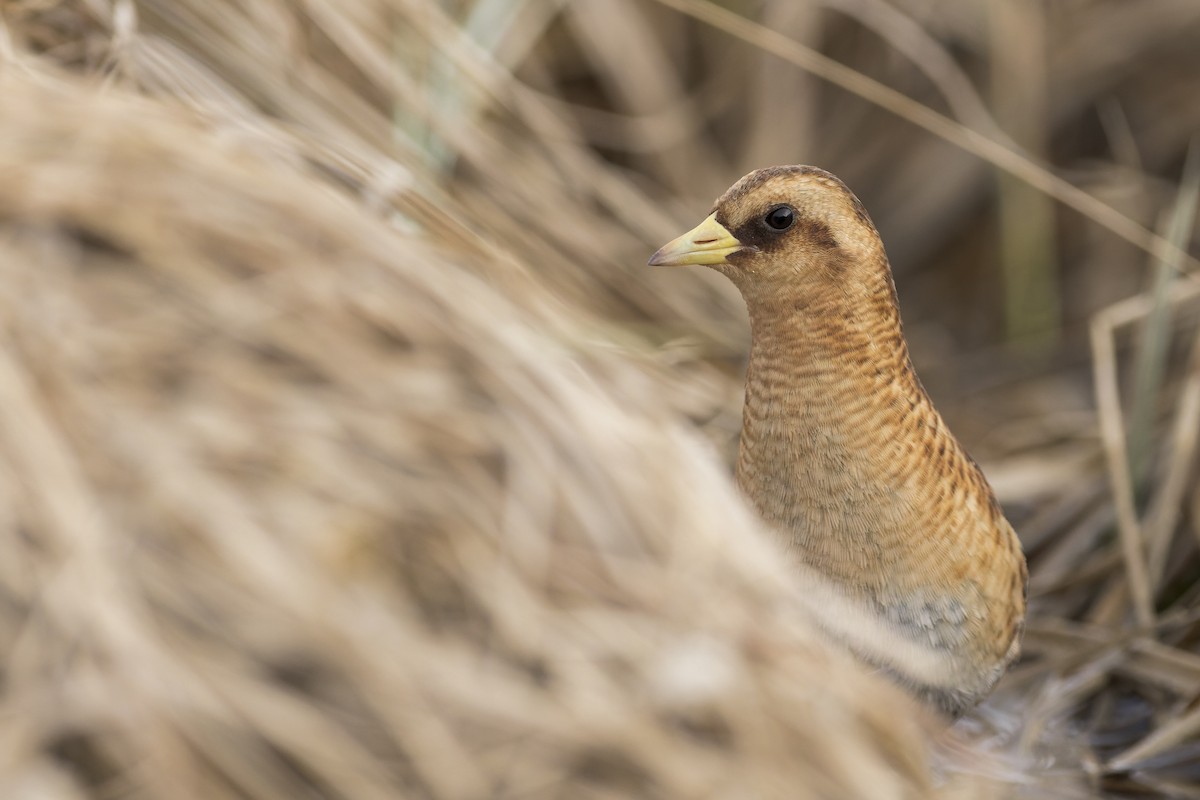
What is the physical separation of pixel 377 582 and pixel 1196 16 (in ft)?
8.91

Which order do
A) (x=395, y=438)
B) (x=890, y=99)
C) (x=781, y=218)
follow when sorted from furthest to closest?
(x=890, y=99) < (x=781, y=218) < (x=395, y=438)

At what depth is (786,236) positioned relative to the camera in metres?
1.88

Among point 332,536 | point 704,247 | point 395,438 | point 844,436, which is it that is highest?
point 704,247

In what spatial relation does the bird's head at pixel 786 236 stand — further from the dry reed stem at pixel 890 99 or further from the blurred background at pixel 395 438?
the dry reed stem at pixel 890 99

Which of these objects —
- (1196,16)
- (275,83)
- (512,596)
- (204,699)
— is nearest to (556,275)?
(275,83)

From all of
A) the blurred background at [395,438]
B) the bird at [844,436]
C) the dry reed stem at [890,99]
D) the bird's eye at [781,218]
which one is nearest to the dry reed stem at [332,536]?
the blurred background at [395,438]

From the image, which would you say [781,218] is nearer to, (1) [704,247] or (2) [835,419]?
(1) [704,247]

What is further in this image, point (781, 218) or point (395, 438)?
point (781, 218)

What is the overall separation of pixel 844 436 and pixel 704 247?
285 millimetres

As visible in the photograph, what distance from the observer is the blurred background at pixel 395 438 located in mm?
1519

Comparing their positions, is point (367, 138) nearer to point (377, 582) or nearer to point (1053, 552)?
point (377, 582)

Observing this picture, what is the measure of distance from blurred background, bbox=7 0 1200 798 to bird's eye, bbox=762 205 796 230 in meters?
0.27

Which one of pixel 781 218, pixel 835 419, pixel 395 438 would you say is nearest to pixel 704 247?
pixel 781 218

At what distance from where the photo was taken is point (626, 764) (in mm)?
1562
